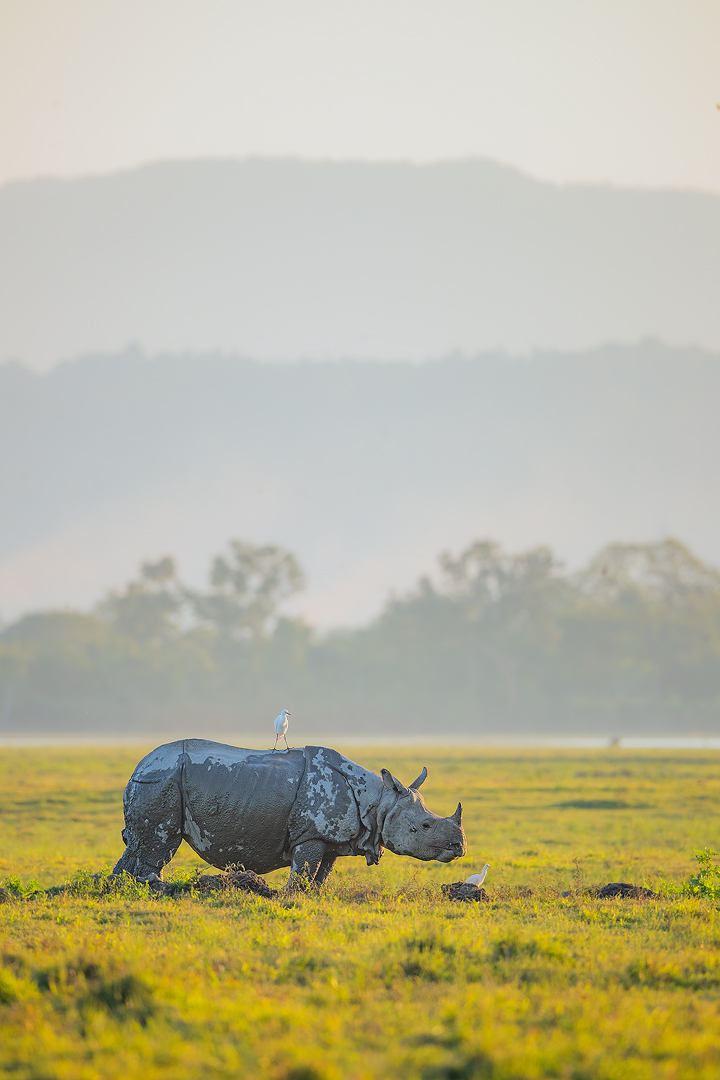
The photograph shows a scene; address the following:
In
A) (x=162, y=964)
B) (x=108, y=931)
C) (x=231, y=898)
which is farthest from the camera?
(x=231, y=898)

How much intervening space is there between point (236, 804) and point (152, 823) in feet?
3.34

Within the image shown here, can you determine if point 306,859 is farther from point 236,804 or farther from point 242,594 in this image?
point 242,594

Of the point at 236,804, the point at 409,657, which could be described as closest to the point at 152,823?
the point at 236,804

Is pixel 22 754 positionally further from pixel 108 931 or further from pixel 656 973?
pixel 656 973

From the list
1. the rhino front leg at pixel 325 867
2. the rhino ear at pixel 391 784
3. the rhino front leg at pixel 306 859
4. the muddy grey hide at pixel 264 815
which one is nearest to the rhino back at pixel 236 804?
the muddy grey hide at pixel 264 815

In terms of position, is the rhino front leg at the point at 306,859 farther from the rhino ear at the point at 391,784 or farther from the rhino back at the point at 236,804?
the rhino ear at the point at 391,784

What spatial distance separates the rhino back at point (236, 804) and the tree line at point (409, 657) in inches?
3483

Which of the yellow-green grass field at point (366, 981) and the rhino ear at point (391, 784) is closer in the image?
the yellow-green grass field at point (366, 981)

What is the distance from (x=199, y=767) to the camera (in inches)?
503

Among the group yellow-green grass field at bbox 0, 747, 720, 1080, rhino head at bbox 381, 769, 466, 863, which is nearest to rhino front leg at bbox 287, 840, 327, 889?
yellow-green grass field at bbox 0, 747, 720, 1080

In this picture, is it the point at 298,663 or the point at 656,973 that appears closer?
the point at 656,973

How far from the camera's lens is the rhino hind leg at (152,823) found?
41.5 ft

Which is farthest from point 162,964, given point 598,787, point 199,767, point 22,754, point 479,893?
point 22,754

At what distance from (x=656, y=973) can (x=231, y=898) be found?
511cm
